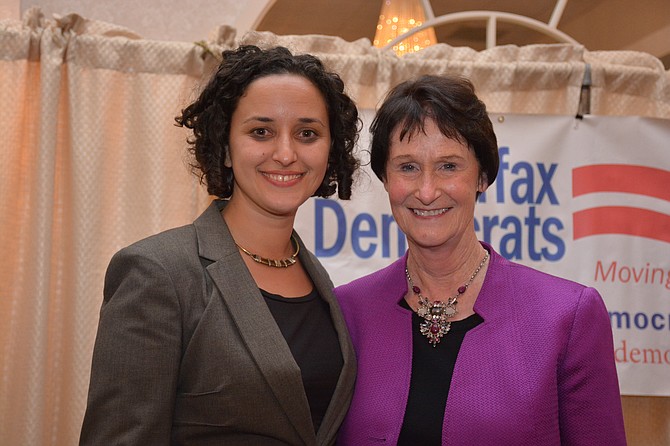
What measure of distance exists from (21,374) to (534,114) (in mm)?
2041

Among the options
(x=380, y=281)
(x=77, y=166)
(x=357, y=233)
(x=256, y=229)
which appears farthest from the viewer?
(x=357, y=233)

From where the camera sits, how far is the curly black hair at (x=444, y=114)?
1.60 meters

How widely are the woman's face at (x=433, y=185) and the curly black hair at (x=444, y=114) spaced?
17 millimetres

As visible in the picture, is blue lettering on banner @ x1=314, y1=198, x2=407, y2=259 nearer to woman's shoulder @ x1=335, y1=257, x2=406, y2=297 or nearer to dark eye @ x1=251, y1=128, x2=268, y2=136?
woman's shoulder @ x1=335, y1=257, x2=406, y2=297

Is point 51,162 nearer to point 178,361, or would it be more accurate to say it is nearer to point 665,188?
point 178,361

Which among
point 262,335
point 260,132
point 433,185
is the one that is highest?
point 260,132

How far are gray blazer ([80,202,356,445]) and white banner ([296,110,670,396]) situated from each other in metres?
1.34

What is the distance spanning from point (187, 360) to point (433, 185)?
641mm

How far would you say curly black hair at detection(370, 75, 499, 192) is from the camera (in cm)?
160

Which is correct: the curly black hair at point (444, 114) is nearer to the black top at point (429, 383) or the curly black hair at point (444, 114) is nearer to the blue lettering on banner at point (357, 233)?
the black top at point (429, 383)

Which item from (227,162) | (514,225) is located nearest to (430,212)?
(227,162)

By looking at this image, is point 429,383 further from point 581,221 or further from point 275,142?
point 581,221

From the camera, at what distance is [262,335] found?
4.55ft

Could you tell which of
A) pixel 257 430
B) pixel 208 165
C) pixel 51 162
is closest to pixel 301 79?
pixel 208 165
